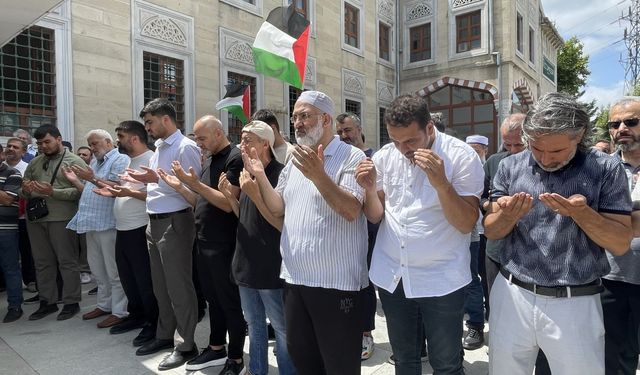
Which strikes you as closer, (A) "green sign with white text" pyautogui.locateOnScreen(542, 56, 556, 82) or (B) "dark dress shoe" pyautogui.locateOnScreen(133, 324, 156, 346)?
(B) "dark dress shoe" pyautogui.locateOnScreen(133, 324, 156, 346)

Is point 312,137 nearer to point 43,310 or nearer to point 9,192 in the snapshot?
point 9,192

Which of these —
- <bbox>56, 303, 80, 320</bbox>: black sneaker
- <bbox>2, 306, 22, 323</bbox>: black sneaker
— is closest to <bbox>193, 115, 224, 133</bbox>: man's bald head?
<bbox>56, 303, 80, 320</bbox>: black sneaker

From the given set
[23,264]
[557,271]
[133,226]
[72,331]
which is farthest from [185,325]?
[23,264]

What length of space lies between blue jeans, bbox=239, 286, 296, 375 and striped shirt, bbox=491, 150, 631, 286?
1.38m

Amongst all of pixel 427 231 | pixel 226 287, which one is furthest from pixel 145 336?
pixel 427 231

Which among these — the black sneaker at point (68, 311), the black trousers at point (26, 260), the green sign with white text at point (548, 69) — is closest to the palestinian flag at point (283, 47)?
the black sneaker at point (68, 311)

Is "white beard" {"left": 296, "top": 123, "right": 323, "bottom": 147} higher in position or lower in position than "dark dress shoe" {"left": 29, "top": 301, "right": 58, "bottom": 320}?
higher

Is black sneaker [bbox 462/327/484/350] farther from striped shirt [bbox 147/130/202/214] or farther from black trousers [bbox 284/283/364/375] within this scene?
striped shirt [bbox 147/130/202/214]

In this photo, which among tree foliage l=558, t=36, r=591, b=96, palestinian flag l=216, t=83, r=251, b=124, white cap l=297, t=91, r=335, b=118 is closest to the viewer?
white cap l=297, t=91, r=335, b=118

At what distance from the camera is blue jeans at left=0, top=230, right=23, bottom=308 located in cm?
438

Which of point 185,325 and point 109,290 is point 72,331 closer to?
point 109,290

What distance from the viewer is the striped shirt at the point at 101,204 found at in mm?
4125

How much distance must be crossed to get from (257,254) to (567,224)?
166cm

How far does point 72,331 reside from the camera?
13.3ft
